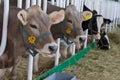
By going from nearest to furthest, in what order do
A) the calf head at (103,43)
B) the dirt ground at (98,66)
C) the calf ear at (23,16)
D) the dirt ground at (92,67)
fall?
the calf ear at (23,16) → the dirt ground at (92,67) → the dirt ground at (98,66) → the calf head at (103,43)

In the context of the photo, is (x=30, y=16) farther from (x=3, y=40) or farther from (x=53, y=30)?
(x=53, y=30)

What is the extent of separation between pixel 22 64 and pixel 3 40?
6.29 feet

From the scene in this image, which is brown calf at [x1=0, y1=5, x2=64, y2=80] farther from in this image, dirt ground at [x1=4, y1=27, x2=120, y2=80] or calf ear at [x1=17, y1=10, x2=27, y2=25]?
dirt ground at [x1=4, y1=27, x2=120, y2=80]

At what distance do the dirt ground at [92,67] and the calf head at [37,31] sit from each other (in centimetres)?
138

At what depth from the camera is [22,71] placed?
163 inches

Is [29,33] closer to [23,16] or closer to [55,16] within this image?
[23,16]

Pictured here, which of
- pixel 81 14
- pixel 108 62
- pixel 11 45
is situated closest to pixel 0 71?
pixel 11 45

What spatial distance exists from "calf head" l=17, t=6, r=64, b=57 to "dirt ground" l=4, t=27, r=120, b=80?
138 centimetres

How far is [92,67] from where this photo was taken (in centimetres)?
493

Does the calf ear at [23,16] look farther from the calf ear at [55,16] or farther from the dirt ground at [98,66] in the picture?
the dirt ground at [98,66]

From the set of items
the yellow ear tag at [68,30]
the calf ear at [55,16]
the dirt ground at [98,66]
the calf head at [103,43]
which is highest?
the calf ear at [55,16]

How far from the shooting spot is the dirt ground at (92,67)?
4.34 metres

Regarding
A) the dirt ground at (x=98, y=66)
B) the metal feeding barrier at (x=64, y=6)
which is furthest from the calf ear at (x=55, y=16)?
the dirt ground at (x=98, y=66)

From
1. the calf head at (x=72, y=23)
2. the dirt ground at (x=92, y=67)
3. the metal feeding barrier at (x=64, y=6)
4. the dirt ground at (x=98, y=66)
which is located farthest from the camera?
the dirt ground at (x=98, y=66)
